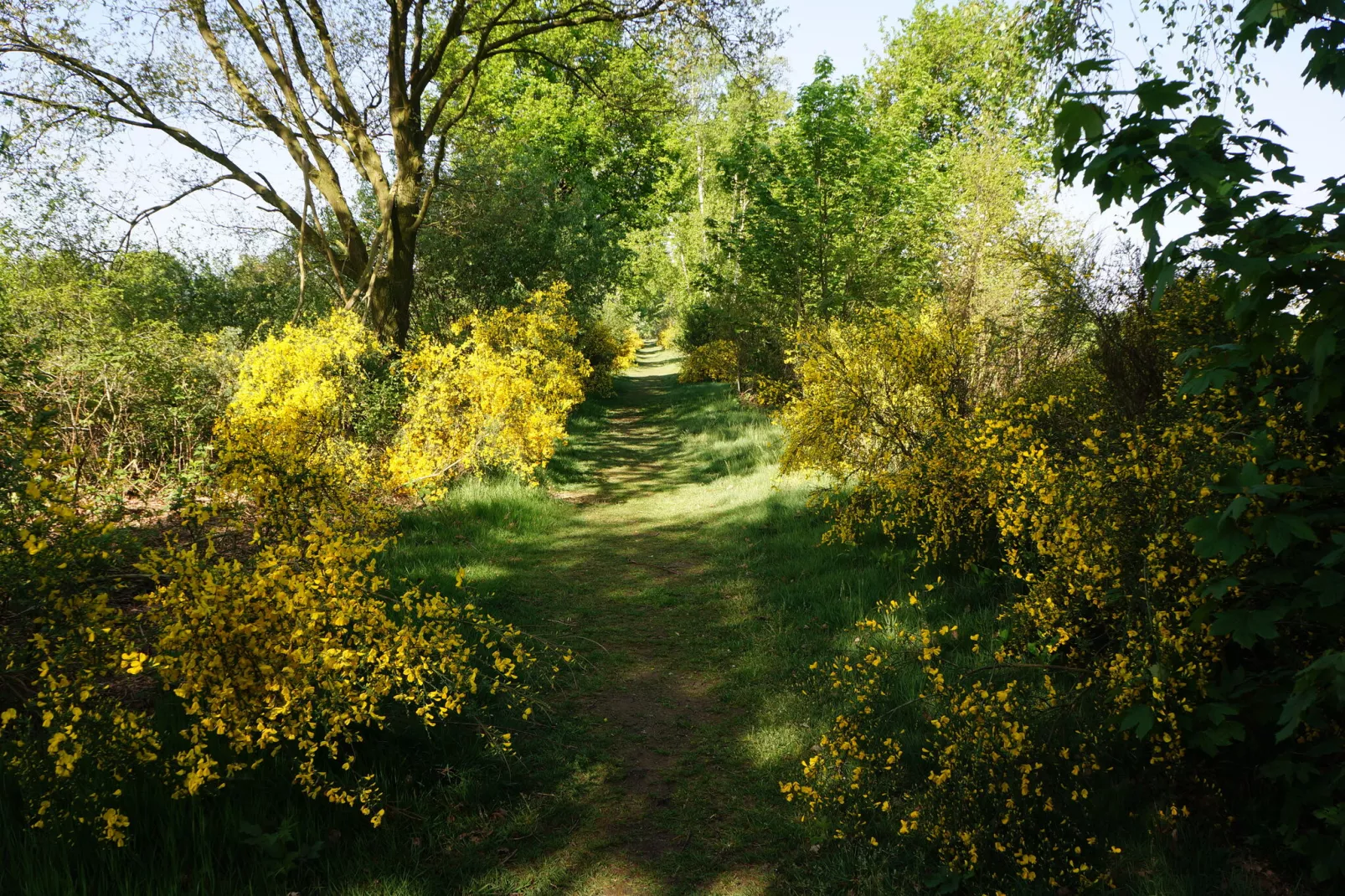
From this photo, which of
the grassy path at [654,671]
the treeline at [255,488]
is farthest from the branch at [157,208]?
the grassy path at [654,671]

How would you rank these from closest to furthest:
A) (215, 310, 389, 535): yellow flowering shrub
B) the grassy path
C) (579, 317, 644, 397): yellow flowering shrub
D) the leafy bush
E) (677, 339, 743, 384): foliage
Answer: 1. the grassy path
2. (215, 310, 389, 535): yellow flowering shrub
3. the leafy bush
4. (677, 339, 743, 384): foliage
5. (579, 317, 644, 397): yellow flowering shrub

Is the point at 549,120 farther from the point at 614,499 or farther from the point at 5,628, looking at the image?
the point at 5,628

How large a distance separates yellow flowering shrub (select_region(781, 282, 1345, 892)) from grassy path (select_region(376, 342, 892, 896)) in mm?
429

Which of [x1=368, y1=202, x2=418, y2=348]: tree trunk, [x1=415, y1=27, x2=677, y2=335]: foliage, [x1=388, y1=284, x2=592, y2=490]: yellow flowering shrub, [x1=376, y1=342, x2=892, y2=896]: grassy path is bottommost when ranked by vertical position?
[x1=376, y1=342, x2=892, y2=896]: grassy path

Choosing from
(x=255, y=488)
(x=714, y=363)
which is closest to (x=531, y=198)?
(x=714, y=363)

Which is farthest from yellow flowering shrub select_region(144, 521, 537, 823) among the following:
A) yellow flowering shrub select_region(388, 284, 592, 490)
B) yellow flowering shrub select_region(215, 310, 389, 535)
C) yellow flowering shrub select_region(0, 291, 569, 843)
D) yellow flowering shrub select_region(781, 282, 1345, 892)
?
yellow flowering shrub select_region(388, 284, 592, 490)

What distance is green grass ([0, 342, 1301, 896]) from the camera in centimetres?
297

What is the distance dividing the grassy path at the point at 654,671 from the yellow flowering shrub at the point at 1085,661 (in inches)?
16.9

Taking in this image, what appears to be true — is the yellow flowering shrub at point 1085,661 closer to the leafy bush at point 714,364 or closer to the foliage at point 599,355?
the leafy bush at point 714,364

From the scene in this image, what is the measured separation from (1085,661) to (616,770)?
2862mm

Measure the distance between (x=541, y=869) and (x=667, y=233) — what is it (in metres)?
37.0

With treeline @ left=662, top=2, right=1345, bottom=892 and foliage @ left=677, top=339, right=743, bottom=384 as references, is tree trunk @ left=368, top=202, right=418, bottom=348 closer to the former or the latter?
treeline @ left=662, top=2, right=1345, bottom=892

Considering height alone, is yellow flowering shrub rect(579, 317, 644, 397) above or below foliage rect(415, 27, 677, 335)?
below

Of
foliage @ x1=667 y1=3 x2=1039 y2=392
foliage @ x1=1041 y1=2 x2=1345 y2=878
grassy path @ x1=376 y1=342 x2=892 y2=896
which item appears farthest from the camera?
foliage @ x1=667 y1=3 x2=1039 y2=392
